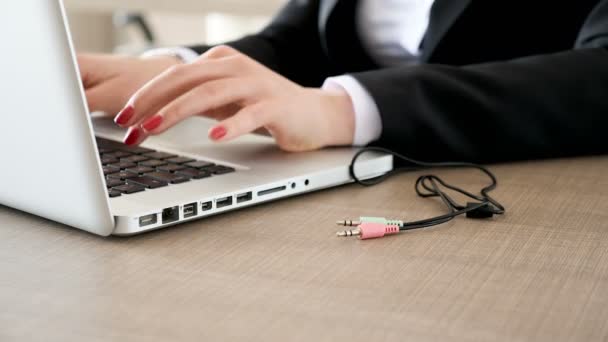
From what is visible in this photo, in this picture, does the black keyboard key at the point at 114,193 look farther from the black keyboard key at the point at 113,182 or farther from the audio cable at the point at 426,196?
the audio cable at the point at 426,196

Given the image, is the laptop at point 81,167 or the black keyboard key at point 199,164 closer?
the laptop at point 81,167

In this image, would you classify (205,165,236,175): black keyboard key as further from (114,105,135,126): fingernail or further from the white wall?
the white wall

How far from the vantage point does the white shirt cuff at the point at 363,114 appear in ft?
2.61

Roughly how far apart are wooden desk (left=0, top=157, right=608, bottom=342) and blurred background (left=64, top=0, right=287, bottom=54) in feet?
7.34

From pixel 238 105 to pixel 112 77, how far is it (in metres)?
0.22

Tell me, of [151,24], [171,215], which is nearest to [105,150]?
[171,215]

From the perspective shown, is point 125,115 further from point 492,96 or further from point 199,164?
point 492,96

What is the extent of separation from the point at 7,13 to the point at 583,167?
0.60 meters

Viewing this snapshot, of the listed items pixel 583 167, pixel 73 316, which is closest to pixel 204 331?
pixel 73 316

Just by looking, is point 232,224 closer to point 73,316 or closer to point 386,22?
point 73,316

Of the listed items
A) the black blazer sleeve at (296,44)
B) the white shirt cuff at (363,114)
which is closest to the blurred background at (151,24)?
the black blazer sleeve at (296,44)

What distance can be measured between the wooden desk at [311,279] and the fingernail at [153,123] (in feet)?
0.41

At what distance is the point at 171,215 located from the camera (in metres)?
0.55

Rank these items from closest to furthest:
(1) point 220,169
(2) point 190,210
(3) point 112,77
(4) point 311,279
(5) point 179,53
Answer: (4) point 311,279 → (2) point 190,210 → (1) point 220,169 → (3) point 112,77 → (5) point 179,53
